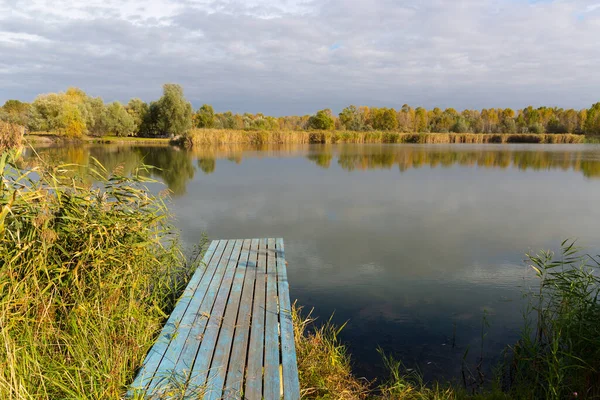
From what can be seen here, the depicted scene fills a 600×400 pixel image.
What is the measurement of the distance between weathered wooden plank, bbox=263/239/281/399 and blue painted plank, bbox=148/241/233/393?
1.56 ft

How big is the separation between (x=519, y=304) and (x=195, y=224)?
5.26m

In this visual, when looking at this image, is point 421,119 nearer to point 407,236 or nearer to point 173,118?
point 173,118

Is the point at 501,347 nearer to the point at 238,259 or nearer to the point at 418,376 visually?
the point at 418,376

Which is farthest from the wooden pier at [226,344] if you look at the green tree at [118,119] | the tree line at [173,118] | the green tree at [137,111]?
the green tree at [137,111]

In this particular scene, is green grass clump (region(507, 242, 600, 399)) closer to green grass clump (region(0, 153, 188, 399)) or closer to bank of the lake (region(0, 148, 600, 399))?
bank of the lake (region(0, 148, 600, 399))

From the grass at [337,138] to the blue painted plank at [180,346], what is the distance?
27939mm

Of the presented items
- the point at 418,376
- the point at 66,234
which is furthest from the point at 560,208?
the point at 66,234

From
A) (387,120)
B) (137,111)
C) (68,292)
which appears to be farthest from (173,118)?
(68,292)

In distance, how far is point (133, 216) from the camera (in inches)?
129

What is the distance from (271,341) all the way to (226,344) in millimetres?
300

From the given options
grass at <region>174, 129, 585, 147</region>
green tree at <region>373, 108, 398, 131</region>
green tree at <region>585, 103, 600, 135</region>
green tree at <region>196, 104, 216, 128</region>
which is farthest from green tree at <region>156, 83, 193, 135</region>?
green tree at <region>585, 103, 600, 135</region>

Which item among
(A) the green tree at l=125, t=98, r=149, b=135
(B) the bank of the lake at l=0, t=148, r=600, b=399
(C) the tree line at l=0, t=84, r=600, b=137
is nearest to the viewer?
(B) the bank of the lake at l=0, t=148, r=600, b=399

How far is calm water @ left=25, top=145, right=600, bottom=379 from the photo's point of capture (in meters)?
3.46

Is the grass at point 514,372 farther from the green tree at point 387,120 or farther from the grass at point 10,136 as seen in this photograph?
the green tree at point 387,120
